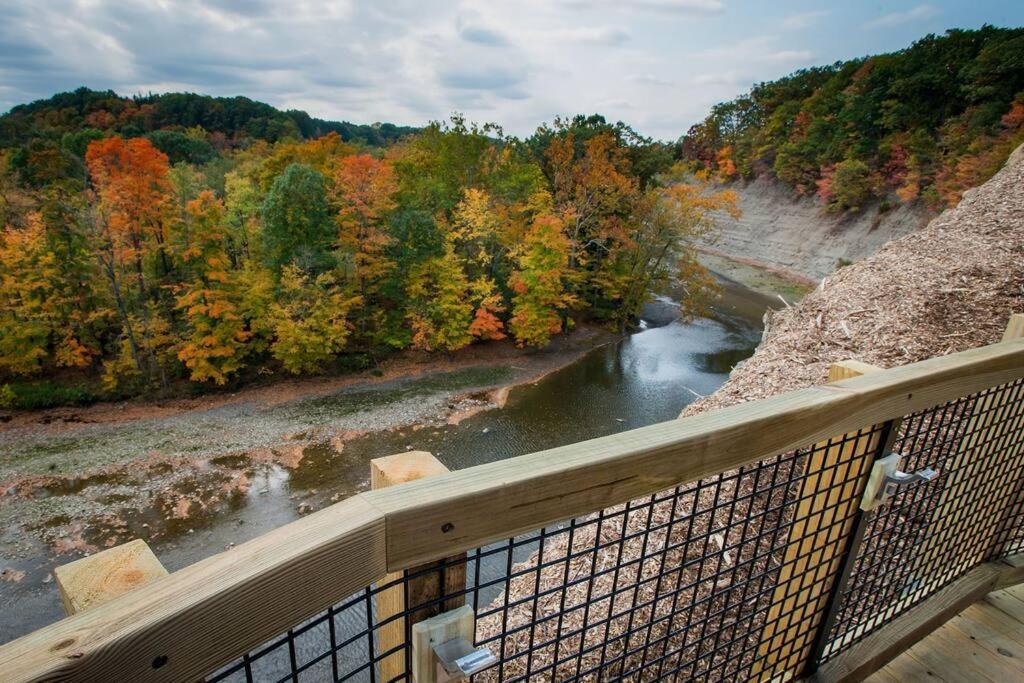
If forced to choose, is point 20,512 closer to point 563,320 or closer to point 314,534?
point 314,534

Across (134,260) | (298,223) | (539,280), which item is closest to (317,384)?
(298,223)

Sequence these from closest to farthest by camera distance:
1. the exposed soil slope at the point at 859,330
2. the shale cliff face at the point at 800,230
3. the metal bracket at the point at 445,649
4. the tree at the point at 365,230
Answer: the metal bracket at the point at 445,649, the exposed soil slope at the point at 859,330, the tree at the point at 365,230, the shale cliff face at the point at 800,230

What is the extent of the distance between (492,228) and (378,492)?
18249mm

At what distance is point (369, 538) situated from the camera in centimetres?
73

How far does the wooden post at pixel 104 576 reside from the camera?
733 mm

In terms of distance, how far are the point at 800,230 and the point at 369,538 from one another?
3360cm

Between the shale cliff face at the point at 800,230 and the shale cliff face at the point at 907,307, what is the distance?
57.1 feet

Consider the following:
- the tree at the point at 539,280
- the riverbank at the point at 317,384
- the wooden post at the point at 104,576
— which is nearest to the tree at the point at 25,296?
the riverbank at the point at 317,384

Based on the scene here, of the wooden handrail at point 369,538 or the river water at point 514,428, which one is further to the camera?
the river water at point 514,428

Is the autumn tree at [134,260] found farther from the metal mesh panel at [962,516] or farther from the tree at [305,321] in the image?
the metal mesh panel at [962,516]

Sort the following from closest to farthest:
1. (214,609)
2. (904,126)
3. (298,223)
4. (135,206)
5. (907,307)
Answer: (214,609) → (907,307) → (135,206) → (298,223) → (904,126)

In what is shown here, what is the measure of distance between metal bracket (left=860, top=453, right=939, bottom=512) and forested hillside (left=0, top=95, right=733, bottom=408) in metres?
15.6

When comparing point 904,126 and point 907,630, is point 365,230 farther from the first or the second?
point 904,126

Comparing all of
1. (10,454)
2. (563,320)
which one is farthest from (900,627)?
(563,320)
